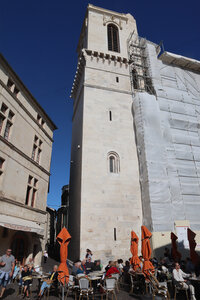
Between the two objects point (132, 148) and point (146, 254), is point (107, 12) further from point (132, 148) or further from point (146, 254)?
point (146, 254)

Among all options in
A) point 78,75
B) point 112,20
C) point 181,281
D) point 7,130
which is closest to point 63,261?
point 181,281

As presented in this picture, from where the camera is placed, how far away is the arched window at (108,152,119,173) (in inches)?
660

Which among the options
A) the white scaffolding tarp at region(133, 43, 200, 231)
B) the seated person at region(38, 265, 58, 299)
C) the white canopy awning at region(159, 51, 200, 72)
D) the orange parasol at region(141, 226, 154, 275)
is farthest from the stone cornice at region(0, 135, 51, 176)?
the white canopy awning at region(159, 51, 200, 72)

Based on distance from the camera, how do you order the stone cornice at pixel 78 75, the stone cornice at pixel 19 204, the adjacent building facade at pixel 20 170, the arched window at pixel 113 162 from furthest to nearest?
the stone cornice at pixel 78 75, the arched window at pixel 113 162, the adjacent building facade at pixel 20 170, the stone cornice at pixel 19 204

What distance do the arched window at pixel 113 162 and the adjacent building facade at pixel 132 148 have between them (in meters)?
0.09

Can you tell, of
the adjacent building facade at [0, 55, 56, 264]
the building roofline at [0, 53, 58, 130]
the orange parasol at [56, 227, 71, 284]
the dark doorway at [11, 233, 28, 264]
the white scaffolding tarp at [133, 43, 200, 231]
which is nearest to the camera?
the orange parasol at [56, 227, 71, 284]

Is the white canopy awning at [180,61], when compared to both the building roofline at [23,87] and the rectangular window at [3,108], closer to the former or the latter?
the building roofline at [23,87]

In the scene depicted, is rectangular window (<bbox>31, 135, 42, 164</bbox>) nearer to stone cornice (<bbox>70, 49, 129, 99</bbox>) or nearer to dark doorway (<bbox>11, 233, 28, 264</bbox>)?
dark doorway (<bbox>11, 233, 28, 264</bbox>)

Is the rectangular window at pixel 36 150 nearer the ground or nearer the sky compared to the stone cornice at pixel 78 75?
nearer the ground

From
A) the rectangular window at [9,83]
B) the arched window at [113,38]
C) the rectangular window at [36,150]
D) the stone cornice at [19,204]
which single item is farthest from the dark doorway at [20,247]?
the arched window at [113,38]

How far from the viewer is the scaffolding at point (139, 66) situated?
21516mm

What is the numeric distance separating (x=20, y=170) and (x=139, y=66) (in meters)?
17.3

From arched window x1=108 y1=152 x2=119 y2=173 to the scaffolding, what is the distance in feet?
26.8

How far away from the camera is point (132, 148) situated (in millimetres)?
18047
